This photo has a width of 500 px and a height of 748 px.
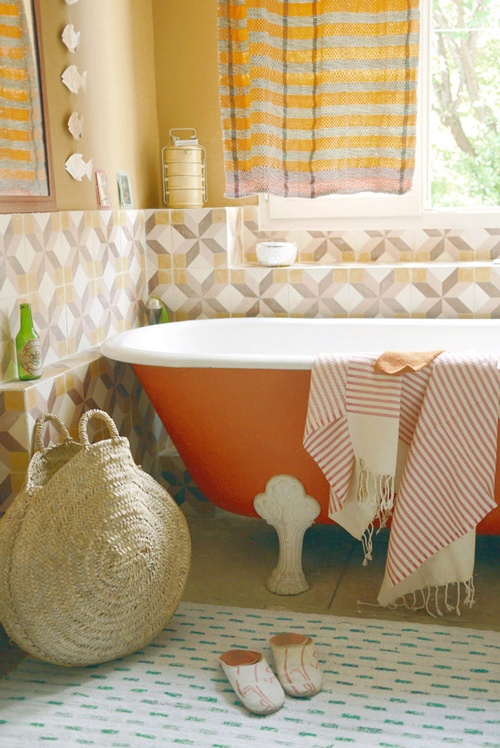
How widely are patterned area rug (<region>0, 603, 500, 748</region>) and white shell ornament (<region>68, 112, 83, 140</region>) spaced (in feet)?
5.49

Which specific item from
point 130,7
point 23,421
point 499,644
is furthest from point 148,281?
point 499,644

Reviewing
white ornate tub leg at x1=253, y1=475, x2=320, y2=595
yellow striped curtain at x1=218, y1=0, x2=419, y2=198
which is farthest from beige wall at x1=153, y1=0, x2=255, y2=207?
white ornate tub leg at x1=253, y1=475, x2=320, y2=595

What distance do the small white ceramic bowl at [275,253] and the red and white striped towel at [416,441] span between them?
49.8 inches

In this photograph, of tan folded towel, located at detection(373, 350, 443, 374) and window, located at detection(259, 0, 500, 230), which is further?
window, located at detection(259, 0, 500, 230)

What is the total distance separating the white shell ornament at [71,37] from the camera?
9.43 feet

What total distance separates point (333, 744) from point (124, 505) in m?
0.74

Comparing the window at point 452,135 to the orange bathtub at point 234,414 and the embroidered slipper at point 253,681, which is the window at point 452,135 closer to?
the orange bathtub at point 234,414

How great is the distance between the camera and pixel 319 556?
112 inches

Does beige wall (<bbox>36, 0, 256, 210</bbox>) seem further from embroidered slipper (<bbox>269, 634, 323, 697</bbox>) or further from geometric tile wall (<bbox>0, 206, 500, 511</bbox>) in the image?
embroidered slipper (<bbox>269, 634, 323, 697</bbox>)

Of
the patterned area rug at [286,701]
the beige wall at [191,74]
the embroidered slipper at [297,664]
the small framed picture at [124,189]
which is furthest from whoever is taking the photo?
the beige wall at [191,74]

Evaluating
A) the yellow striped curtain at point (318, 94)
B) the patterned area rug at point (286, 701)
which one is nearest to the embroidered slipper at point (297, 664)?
the patterned area rug at point (286, 701)

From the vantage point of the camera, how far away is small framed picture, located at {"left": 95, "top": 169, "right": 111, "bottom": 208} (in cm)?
312

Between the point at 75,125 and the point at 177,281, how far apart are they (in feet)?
2.79

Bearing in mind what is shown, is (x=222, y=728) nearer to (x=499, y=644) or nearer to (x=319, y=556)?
(x=499, y=644)
